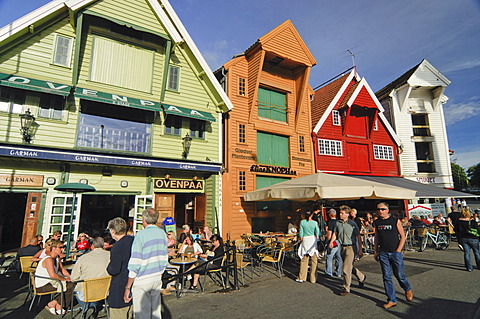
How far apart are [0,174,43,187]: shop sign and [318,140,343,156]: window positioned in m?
14.3

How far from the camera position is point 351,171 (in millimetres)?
17359

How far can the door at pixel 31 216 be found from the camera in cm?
873

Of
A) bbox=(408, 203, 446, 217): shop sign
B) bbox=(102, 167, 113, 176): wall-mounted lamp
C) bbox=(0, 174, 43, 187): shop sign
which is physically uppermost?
bbox=(102, 167, 113, 176): wall-mounted lamp

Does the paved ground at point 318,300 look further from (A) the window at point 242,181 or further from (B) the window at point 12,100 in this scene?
(A) the window at point 242,181

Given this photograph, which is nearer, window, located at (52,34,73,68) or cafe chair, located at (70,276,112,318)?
cafe chair, located at (70,276,112,318)

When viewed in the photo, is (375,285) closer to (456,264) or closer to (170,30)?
(456,264)

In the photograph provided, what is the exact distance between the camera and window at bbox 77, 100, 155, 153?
9.93 meters

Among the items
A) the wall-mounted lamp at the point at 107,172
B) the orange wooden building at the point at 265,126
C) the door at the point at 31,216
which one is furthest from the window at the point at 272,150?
the door at the point at 31,216

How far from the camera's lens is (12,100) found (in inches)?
348

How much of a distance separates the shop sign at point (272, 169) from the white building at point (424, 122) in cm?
1094

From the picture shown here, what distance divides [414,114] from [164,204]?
21984 mm

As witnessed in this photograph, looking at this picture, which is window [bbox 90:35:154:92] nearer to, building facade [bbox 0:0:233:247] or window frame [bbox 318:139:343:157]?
building facade [bbox 0:0:233:247]

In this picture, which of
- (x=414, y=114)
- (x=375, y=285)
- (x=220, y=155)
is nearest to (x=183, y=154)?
(x=220, y=155)

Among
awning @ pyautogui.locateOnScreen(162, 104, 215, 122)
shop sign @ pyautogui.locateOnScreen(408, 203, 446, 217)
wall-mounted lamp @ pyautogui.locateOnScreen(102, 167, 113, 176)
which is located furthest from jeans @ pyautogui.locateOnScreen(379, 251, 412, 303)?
shop sign @ pyautogui.locateOnScreen(408, 203, 446, 217)
